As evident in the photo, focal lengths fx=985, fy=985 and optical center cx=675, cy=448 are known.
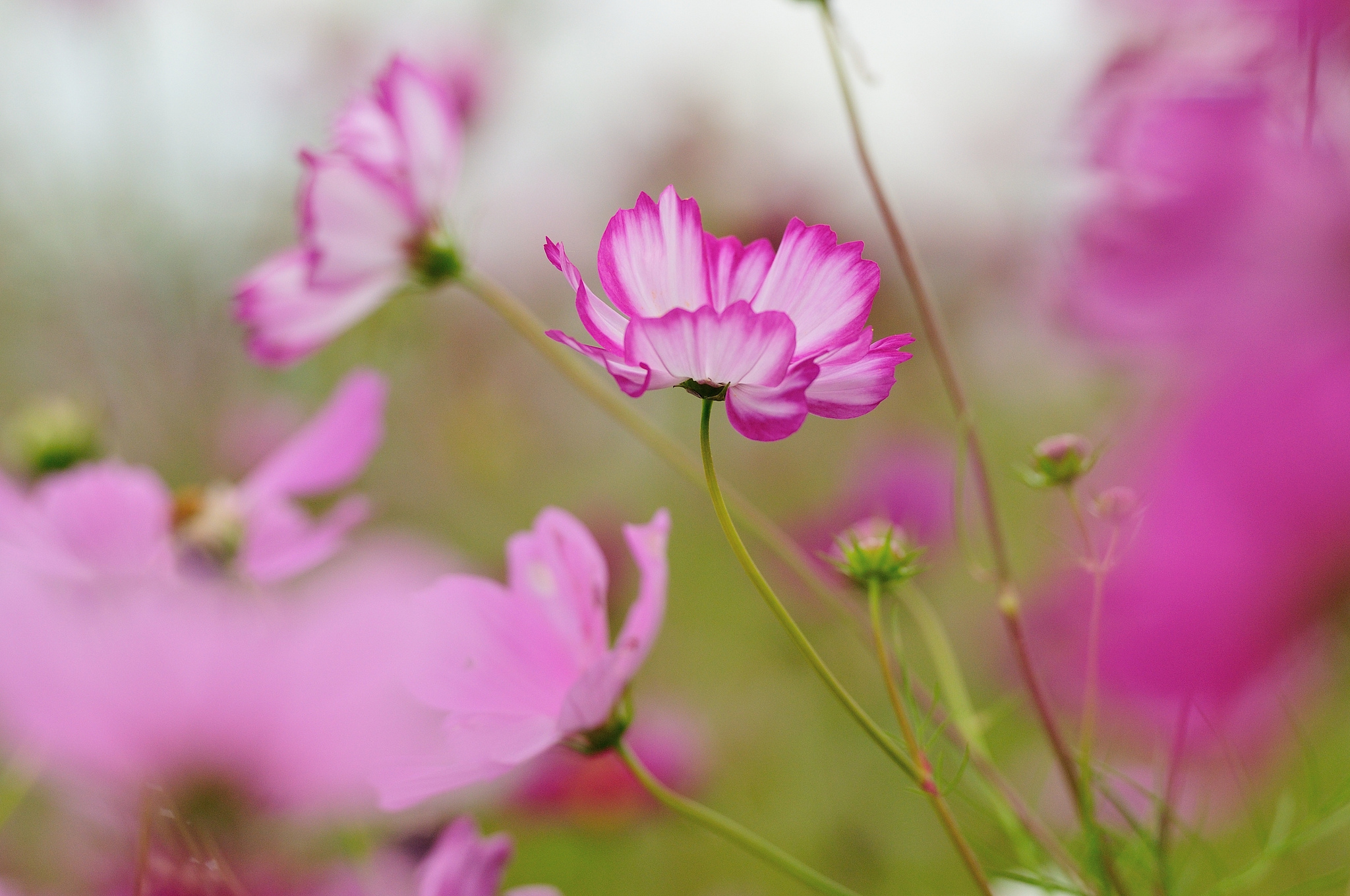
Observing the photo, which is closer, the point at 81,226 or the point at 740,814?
the point at 740,814

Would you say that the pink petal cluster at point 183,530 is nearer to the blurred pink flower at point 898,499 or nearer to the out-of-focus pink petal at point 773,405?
the out-of-focus pink petal at point 773,405

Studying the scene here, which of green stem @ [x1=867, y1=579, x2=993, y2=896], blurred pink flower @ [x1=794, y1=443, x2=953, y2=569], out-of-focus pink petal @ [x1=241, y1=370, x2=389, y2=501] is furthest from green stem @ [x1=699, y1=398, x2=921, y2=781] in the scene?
blurred pink flower @ [x1=794, y1=443, x2=953, y2=569]

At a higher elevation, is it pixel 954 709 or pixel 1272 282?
Answer: pixel 1272 282

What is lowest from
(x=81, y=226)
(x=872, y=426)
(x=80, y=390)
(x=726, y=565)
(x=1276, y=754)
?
(x=726, y=565)

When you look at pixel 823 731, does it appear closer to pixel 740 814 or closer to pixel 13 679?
pixel 740 814

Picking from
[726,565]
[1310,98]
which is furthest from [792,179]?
[1310,98]

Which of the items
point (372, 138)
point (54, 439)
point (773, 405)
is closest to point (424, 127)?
point (372, 138)

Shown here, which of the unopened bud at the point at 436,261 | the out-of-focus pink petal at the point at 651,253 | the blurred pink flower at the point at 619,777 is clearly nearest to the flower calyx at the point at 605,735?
the out-of-focus pink petal at the point at 651,253
